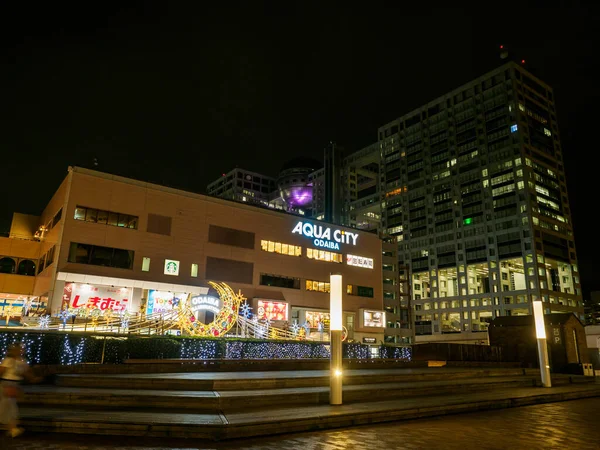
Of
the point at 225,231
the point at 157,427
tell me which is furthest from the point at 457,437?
the point at 225,231

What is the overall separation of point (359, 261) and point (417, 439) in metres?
43.3

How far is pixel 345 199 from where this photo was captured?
12962cm

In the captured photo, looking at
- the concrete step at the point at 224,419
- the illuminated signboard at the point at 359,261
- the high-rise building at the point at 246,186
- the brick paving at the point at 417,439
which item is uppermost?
the high-rise building at the point at 246,186

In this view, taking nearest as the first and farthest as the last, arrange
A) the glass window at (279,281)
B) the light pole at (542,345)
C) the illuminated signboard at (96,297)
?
the light pole at (542,345) → the illuminated signboard at (96,297) → the glass window at (279,281)

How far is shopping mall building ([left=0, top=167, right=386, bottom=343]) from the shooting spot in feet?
111

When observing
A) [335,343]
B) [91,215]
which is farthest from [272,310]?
[335,343]

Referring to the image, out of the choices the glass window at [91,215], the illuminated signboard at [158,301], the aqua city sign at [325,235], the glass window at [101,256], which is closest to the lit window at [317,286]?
the aqua city sign at [325,235]

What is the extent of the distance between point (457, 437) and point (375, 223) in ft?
393

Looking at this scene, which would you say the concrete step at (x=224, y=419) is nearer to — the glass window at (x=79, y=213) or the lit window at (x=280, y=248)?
the glass window at (x=79, y=213)

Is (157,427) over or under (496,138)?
under

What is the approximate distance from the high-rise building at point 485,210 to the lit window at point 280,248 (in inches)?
1993

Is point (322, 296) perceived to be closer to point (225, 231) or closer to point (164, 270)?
point (225, 231)

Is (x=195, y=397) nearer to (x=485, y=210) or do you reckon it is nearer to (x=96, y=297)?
(x=96, y=297)

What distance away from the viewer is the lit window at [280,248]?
4369cm
